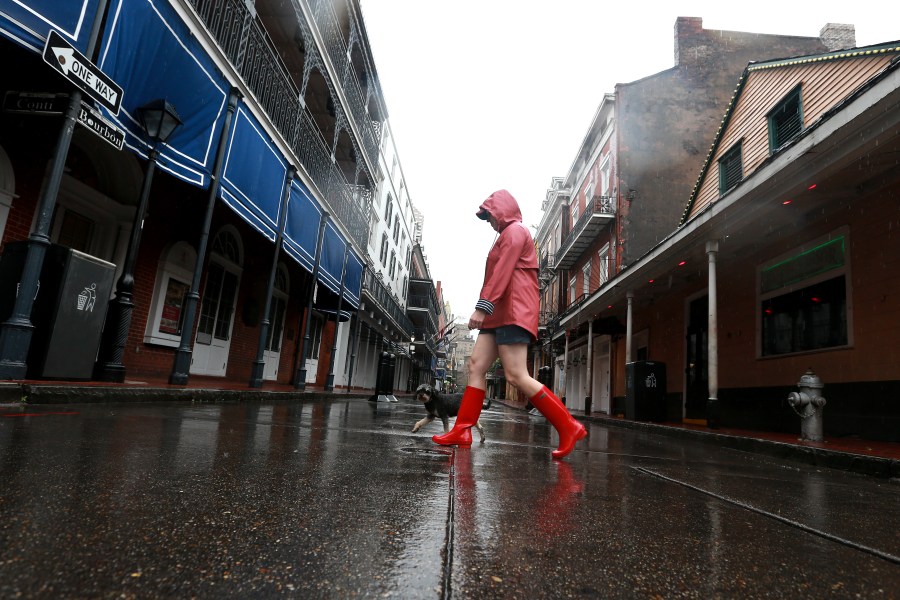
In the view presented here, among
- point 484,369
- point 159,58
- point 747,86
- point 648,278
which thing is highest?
point 747,86

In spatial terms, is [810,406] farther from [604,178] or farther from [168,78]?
[604,178]

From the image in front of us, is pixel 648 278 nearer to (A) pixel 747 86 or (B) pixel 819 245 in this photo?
(B) pixel 819 245

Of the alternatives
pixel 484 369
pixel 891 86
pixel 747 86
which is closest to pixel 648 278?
pixel 747 86

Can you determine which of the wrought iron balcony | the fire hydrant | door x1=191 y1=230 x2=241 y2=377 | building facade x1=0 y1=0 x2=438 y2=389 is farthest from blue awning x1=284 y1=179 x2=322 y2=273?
the wrought iron balcony

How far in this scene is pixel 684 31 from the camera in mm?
18656

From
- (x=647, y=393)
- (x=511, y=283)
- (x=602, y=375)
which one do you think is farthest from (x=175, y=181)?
(x=602, y=375)

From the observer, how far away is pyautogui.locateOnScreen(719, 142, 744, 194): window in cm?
1188

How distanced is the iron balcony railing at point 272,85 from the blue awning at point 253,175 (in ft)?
2.23

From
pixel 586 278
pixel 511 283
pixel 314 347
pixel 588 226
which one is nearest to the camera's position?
pixel 511 283

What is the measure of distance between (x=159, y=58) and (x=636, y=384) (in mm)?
10391

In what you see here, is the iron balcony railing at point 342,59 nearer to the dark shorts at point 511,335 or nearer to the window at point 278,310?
the window at point 278,310

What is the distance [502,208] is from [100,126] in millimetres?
4103

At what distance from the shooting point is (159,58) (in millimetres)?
5676

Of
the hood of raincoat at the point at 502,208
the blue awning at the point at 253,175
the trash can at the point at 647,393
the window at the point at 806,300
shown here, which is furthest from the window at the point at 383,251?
the hood of raincoat at the point at 502,208
